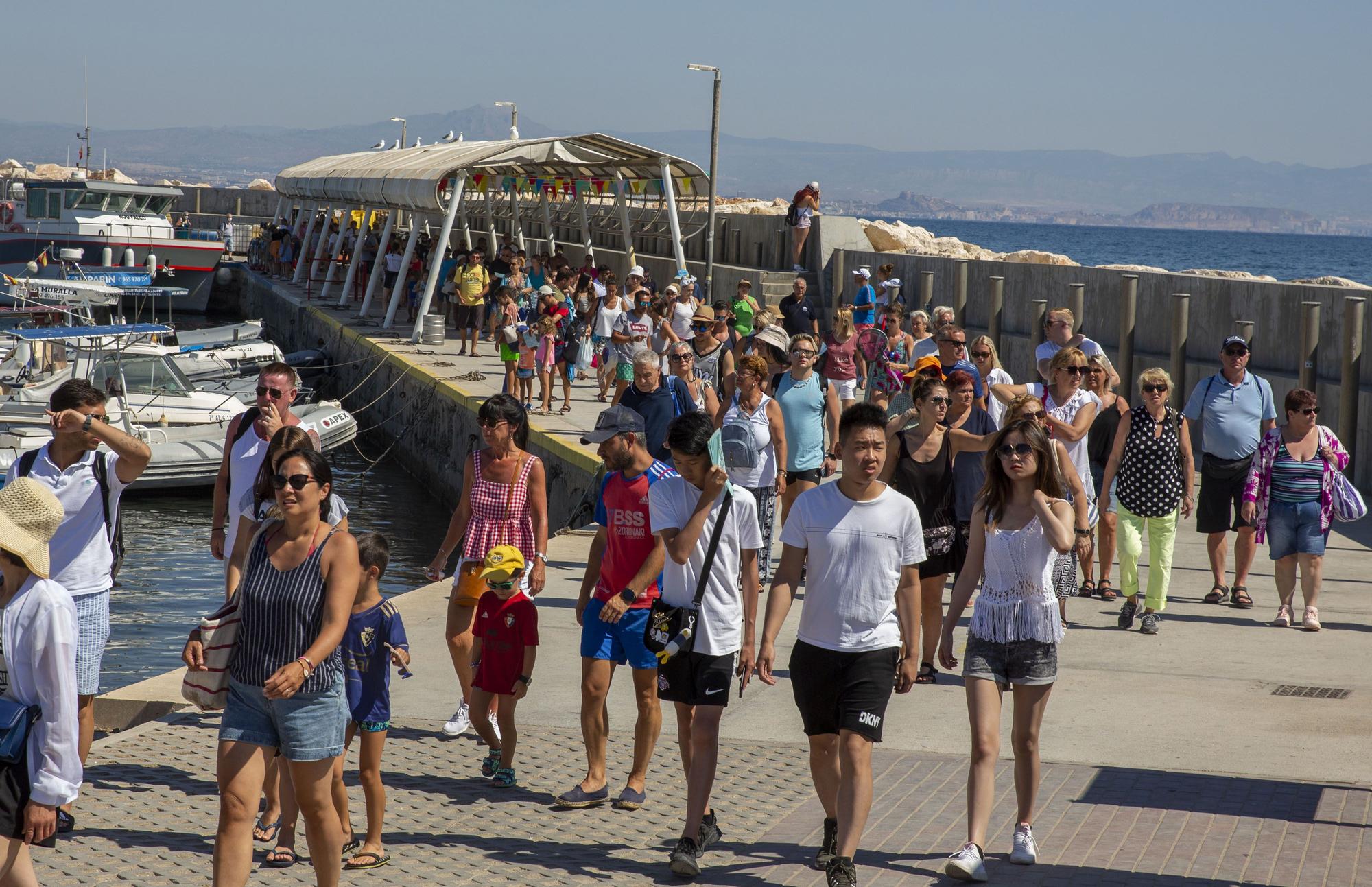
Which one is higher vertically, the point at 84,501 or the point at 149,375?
the point at 84,501

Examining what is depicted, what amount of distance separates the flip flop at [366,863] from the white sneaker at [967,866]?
2104mm

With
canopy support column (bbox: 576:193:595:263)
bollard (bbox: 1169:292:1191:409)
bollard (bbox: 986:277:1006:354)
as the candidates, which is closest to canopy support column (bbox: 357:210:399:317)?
canopy support column (bbox: 576:193:595:263)

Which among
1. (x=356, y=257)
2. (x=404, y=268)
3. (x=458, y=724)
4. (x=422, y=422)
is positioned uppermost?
(x=356, y=257)

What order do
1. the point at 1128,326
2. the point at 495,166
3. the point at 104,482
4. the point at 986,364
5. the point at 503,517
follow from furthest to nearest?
the point at 495,166, the point at 1128,326, the point at 986,364, the point at 503,517, the point at 104,482

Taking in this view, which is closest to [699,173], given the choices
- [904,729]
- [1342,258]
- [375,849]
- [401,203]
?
[401,203]

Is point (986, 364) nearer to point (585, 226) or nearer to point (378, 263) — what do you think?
point (585, 226)

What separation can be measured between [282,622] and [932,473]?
407 cm

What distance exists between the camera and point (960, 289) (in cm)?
2181

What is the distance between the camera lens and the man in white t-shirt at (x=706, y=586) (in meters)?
5.60

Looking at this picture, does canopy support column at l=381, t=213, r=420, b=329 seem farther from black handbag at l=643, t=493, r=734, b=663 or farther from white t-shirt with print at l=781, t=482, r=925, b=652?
white t-shirt with print at l=781, t=482, r=925, b=652

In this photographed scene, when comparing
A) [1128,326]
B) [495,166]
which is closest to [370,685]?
[1128,326]

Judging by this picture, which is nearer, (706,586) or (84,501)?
(706,586)

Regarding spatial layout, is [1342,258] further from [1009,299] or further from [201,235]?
[1009,299]

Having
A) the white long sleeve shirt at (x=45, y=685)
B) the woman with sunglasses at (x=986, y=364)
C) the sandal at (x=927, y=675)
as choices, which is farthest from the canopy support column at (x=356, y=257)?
the white long sleeve shirt at (x=45, y=685)
